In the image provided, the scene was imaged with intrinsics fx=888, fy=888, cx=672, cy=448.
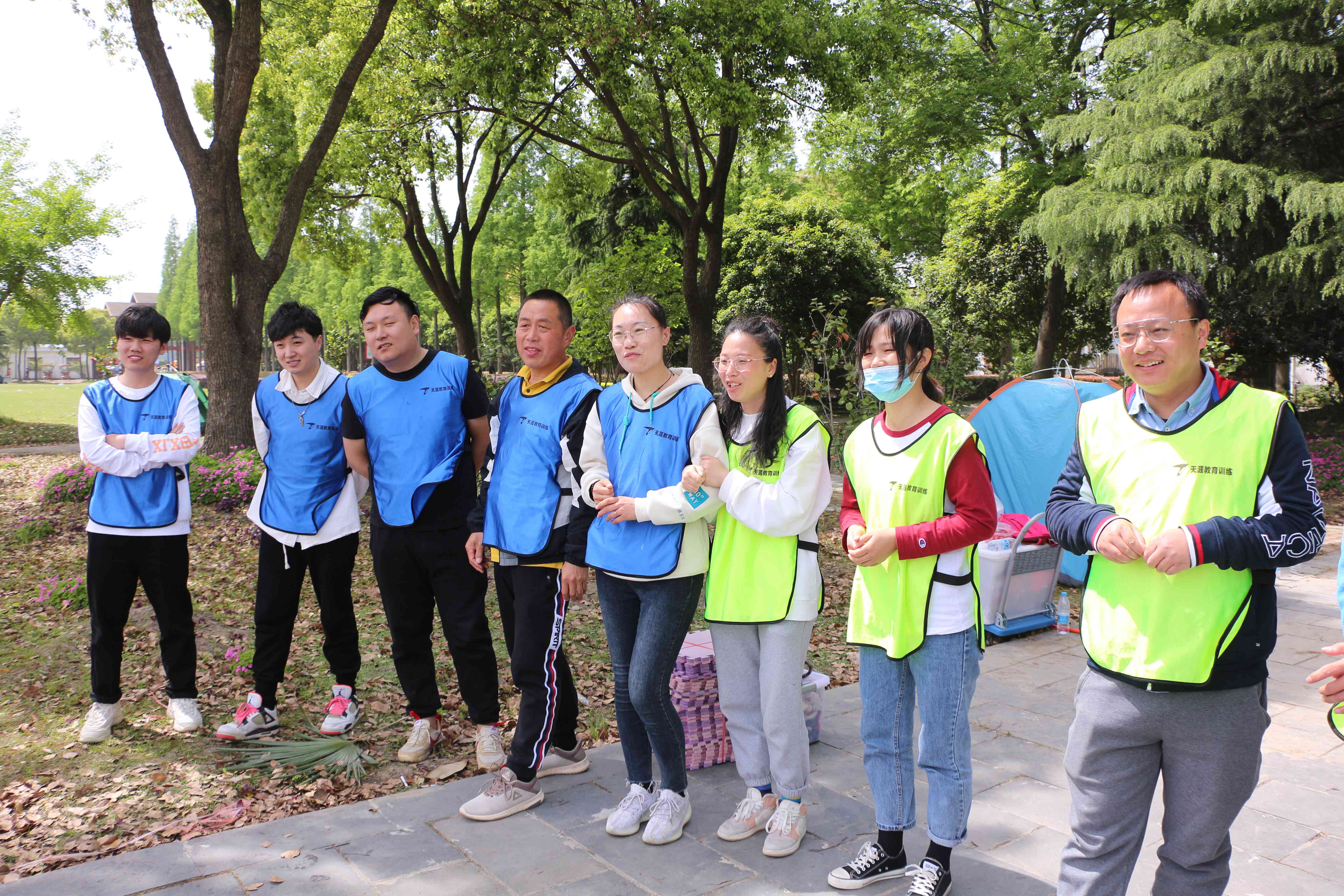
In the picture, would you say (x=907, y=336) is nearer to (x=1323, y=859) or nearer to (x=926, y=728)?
(x=926, y=728)

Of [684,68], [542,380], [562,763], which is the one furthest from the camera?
[684,68]

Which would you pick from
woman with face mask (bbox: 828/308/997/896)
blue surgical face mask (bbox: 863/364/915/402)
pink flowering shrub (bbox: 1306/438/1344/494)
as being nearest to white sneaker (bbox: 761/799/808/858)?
woman with face mask (bbox: 828/308/997/896)

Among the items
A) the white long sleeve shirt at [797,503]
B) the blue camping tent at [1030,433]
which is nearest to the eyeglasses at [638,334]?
the white long sleeve shirt at [797,503]

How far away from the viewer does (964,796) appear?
2.90 m

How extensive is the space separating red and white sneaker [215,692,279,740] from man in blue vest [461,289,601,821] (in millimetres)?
1378

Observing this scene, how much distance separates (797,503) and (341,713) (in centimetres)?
271

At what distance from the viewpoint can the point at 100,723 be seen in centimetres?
436

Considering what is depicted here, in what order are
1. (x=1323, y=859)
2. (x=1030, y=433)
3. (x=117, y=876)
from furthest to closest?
1. (x=1030, y=433)
2. (x=1323, y=859)
3. (x=117, y=876)

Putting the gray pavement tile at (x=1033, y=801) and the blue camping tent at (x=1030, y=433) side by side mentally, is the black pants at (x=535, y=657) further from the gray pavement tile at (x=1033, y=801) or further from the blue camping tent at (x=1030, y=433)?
the blue camping tent at (x=1030, y=433)

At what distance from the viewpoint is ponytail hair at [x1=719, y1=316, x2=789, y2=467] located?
10.5 ft

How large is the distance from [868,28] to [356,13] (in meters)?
7.23

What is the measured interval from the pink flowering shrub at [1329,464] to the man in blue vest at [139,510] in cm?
1357

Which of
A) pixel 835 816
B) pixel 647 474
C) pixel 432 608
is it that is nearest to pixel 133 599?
pixel 432 608

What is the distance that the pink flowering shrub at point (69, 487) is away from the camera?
392 inches
